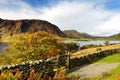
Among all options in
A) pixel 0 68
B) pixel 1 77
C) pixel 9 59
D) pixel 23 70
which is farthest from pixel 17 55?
pixel 1 77

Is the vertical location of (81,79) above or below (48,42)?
below

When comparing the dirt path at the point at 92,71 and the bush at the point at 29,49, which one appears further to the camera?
the bush at the point at 29,49

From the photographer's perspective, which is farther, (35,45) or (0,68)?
(35,45)

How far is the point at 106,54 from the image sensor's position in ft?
120

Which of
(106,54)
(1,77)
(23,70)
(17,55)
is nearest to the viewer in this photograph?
(1,77)

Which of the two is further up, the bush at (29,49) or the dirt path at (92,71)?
the bush at (29,49)

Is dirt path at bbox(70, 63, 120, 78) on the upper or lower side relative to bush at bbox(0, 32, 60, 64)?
lower

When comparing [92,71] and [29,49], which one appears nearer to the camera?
[92,71]

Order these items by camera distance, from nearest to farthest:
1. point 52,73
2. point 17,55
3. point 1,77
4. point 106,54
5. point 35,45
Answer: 1. point 1,77
2. point 52,73
3. point 17,55
4. point 35,45
5. point 106,54

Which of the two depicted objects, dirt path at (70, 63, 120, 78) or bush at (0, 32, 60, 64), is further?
bush at (0, 32, 60, 64)

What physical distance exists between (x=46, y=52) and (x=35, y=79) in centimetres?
1171

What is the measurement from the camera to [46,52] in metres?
28.6

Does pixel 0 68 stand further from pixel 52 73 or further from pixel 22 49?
pixel 22 49

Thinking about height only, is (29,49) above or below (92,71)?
above
